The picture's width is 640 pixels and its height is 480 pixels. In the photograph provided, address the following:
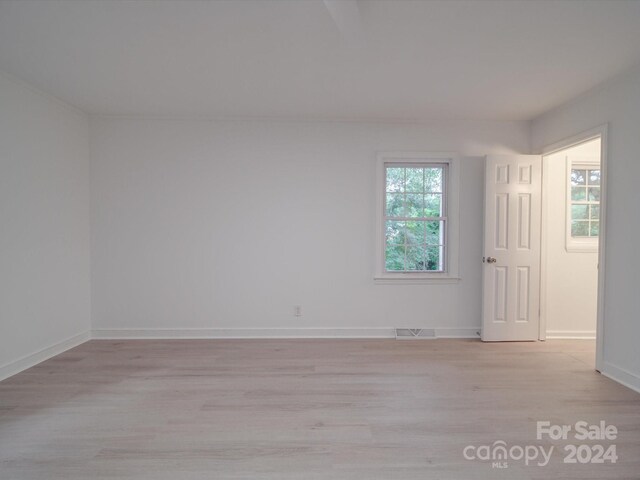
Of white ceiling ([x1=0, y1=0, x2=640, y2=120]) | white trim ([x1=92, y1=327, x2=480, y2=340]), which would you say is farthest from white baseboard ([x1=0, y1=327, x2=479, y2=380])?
white ceiling ([x1=0, y1=0, x2=640, y2=120])

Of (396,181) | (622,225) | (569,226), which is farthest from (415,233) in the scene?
(622,225)

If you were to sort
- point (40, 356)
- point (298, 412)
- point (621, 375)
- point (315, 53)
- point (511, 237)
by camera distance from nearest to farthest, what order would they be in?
point (298, 412) < point (315, 53) < point (621, 375) < point (40, 356) < point (511, 237)

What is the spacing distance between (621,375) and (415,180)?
2.73 m

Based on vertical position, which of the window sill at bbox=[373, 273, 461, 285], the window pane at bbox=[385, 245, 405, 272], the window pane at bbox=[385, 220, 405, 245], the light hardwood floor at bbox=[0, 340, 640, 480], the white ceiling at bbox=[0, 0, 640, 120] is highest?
the white ceiling at bbox=[0, 0, 640, 120]

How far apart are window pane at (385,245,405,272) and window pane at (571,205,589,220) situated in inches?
82.9

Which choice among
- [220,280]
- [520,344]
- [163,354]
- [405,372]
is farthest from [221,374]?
[520,344]

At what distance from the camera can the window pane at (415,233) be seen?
169 inches

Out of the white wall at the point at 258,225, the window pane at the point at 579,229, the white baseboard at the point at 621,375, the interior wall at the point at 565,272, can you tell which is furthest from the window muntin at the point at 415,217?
the white baseboard at the point at 621,375

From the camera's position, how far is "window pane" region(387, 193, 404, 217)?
4.28 metres

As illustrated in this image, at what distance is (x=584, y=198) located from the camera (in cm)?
420

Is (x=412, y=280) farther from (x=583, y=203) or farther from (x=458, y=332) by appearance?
(x=583, y=203)

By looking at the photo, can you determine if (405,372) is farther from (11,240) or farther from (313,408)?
(11,240)

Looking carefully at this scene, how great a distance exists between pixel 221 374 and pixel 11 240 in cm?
221

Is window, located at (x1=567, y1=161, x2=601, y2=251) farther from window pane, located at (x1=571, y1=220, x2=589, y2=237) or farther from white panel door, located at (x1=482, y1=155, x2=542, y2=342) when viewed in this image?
white panel door, located at (x1=482, y1=155, x2=542, y2=342)
